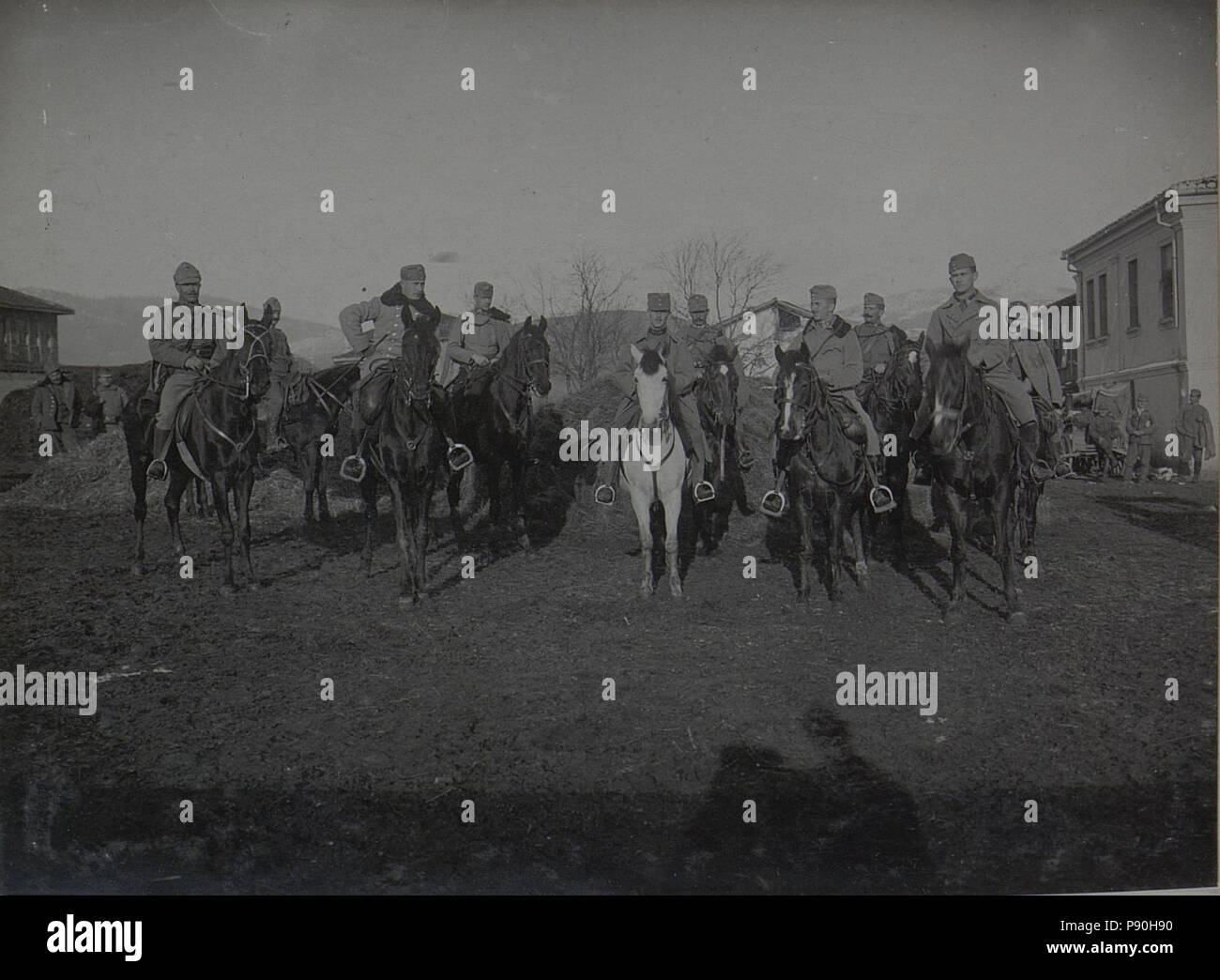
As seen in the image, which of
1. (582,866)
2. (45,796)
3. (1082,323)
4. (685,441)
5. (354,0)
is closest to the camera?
(582,866)

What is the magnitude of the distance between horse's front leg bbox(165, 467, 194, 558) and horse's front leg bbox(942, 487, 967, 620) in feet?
17.9

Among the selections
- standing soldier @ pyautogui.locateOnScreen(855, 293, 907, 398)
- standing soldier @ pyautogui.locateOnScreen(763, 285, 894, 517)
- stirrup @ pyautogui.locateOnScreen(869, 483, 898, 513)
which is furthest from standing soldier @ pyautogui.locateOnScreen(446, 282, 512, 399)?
stirrup @ pyautogui.locateOnScreen(869, 483, 898, 513)

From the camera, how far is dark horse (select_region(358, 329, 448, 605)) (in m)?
6.45

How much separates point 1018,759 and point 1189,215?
3.70 metres

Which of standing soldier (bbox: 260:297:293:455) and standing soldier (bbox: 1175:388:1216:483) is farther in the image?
standing soldier (bbox: 260:297:293:455)

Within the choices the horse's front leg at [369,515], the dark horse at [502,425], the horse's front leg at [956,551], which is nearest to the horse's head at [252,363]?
the horse's front leg at [369,515]

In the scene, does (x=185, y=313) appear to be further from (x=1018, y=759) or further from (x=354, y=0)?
(x=1018, y=759)

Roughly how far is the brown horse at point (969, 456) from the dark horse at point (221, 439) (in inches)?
187

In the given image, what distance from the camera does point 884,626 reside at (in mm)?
6109

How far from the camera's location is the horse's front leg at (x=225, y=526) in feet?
20.8

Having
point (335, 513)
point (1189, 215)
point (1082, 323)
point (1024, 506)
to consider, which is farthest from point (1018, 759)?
point (335, 513)

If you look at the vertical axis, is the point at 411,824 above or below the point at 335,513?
below

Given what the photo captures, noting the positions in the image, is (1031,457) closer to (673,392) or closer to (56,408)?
(673,392)

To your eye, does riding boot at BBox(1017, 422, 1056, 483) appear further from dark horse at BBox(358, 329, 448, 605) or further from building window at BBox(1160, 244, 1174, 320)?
dark horse at BBox(358, 329, 448, 605)
